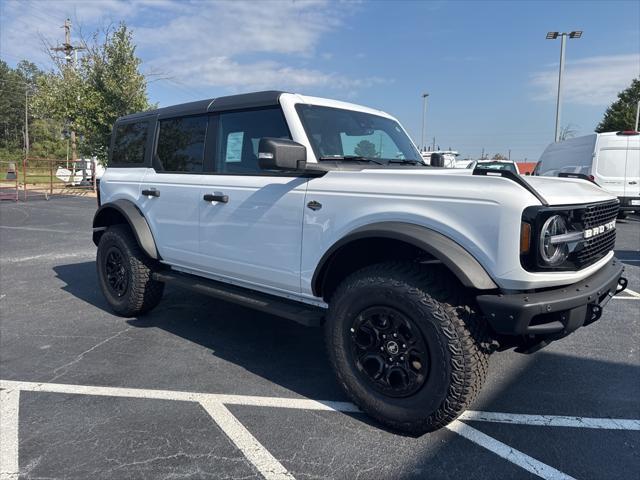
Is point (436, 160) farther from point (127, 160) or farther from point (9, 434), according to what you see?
point (9, 434)

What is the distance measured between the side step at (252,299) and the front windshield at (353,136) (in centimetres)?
108

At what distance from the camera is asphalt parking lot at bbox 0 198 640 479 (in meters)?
2.47

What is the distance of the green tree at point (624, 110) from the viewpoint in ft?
116

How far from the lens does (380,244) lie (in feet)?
9.77

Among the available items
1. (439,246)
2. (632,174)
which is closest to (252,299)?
(439,246)

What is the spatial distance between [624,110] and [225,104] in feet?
136

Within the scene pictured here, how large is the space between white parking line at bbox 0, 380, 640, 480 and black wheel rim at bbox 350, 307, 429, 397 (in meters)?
0.40

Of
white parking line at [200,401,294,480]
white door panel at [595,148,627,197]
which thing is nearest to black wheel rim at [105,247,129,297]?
white parking line at [200,401,294,480]

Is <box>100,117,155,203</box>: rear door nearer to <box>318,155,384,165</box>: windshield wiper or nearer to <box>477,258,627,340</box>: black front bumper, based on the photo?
<box>318,155,384,165</box>: windshield wiper

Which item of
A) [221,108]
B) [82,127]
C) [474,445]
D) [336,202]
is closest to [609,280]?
[474,445]

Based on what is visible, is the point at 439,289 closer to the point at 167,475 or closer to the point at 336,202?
the point at 336,202

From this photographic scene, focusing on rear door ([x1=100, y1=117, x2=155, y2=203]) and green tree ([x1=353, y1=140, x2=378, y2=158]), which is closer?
green tree ([x1=353, y1=140, x2=378, y2=158])

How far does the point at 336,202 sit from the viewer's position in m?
2.96

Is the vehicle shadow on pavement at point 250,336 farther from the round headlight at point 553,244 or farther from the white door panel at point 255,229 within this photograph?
the round headlight at point 553,244
